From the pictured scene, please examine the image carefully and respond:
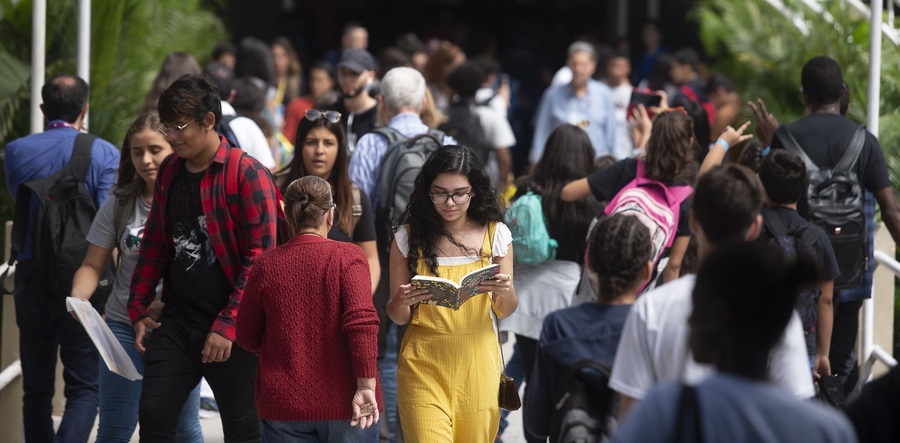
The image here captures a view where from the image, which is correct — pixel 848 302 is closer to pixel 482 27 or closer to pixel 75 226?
pixel 75 226

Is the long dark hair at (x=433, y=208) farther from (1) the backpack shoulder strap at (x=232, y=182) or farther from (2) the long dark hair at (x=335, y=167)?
(2) the long dark hair at (x=335, y=167)

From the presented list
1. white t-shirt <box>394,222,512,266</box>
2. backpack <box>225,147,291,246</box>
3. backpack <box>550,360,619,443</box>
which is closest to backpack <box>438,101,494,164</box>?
white t-shirt <box>394,222,512,266</box>

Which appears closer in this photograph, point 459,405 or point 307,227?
point 307,227

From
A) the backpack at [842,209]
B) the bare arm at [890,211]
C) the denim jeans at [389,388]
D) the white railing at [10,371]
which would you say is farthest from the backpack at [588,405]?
the white railing at [10,371]

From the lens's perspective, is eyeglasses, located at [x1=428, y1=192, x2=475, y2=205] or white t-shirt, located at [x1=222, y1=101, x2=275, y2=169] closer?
eyeglasses, located at [x1=428, y1=192, x2=475, y2=205]

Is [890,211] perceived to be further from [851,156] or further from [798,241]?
[798,241]

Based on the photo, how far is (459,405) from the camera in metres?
4.66

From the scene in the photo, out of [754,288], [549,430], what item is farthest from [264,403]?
[754,288]

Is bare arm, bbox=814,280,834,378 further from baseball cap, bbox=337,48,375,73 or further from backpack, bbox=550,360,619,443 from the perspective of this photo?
baseball cap, bbox=337,48,375,73

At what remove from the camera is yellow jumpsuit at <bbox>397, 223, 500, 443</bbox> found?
4648 millimetres

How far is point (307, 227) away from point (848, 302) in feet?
9.69

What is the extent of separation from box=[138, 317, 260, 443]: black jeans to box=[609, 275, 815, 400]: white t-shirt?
1981 millimetres

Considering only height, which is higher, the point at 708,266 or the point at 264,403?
the point at 708,266

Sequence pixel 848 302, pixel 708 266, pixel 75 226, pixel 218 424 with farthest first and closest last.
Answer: pixel 218 424 < pixel 848 302 < pixel 75 226 < pixel 708 266
